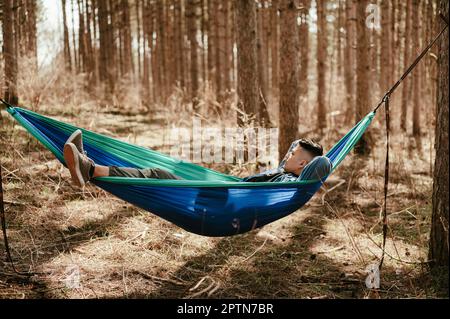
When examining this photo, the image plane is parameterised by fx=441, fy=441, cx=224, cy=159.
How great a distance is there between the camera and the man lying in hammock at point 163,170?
2268 millimetres

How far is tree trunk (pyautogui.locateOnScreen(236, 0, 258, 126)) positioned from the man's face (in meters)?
1.82

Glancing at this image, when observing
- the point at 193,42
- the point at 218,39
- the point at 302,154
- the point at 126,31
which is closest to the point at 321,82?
the point at 218,39

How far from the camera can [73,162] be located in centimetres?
226

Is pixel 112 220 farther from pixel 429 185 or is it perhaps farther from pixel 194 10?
pixel 194 10

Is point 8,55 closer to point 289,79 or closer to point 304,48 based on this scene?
point 289,79

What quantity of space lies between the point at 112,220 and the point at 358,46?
4021mm

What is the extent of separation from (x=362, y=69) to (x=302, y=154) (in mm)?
3267

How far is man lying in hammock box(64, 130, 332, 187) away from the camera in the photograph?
2268 millimetres

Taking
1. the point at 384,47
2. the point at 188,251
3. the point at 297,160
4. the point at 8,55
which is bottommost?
the point at 188,251

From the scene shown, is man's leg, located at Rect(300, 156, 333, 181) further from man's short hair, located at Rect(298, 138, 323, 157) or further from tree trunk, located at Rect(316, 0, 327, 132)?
tree trunk, located at Rect(316, 0, 327, 132)

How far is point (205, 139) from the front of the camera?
5668mm
